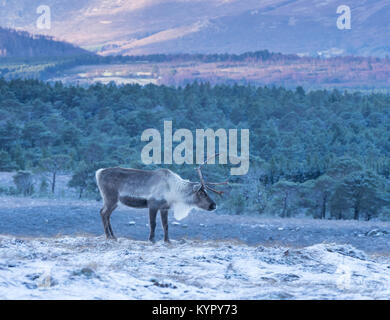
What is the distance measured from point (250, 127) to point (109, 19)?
166 meters

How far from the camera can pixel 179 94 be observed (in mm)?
43781

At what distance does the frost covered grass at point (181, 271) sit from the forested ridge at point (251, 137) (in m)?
9.36

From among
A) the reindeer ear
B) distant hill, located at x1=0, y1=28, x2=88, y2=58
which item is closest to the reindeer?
the reindeer ear

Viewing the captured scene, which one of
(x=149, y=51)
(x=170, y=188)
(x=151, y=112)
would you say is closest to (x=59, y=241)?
(x=170, y=188)

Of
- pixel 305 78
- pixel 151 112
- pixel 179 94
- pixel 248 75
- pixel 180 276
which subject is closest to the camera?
pixel 180 276

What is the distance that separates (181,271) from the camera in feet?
26.6

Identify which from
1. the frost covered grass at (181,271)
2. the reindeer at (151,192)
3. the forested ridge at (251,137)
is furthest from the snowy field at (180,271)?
the forested ridge at (251,137)

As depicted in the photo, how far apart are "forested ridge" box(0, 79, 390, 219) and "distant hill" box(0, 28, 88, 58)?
51942mm

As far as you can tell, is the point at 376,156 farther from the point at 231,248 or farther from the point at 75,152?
the point at 231,248

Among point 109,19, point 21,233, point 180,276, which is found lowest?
point 21,233

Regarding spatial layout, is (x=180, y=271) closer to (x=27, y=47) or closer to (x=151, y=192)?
(x=151, y=192)

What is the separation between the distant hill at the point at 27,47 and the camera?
305ft

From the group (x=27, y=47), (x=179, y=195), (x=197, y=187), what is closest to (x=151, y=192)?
(x=179, y=195)

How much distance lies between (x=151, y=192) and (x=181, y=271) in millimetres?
2744
